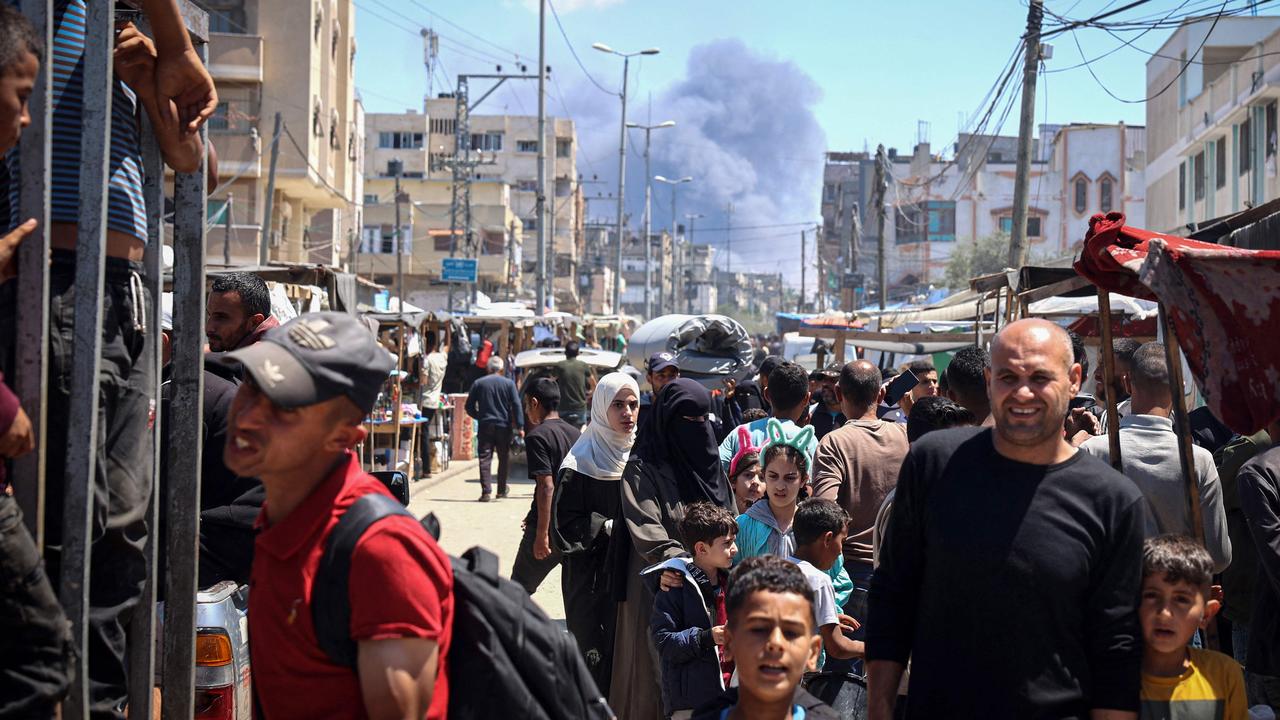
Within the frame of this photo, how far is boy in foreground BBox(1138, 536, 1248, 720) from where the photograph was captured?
11.1ft

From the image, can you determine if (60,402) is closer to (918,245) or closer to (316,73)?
(316,73)

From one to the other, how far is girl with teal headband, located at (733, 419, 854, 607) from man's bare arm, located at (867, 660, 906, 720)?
6.64 ft

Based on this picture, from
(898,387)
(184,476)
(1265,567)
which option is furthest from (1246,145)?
(184,476)

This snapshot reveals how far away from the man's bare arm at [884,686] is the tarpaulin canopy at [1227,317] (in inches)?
55.4

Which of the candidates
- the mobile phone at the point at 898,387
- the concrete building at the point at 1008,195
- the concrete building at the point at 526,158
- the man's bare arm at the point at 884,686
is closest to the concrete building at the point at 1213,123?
the mobile phone at the point at 898,387

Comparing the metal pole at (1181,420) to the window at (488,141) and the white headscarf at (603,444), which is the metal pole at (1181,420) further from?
the window at (488,141)

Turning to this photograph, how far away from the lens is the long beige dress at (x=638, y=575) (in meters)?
5.66

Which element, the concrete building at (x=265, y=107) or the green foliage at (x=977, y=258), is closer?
the concrete building at (x=265, y=107)

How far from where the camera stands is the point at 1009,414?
328 centimetres

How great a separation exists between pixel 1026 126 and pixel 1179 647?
15.9 metres

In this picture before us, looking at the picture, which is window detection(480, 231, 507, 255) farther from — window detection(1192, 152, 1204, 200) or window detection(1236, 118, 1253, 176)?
Result: window detection(1236, 118, 1253, 176)

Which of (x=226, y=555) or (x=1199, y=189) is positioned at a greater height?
(x=1199, y=189)

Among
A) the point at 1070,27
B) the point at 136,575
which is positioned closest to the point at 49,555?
the point at 136,575

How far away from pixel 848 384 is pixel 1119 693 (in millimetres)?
3820
